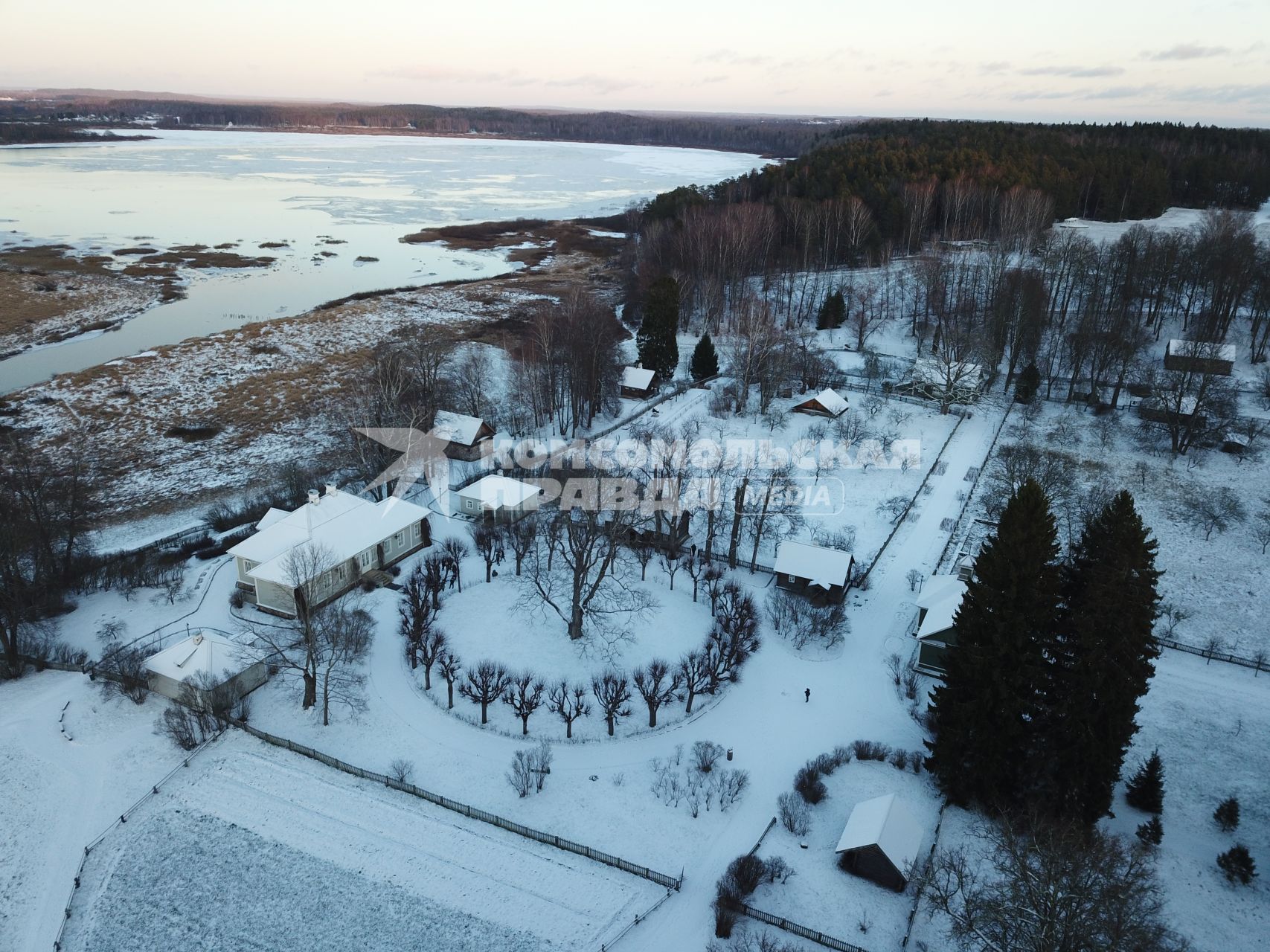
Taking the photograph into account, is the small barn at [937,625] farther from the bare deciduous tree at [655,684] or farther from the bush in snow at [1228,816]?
the bare deciduous tree at [655,684]

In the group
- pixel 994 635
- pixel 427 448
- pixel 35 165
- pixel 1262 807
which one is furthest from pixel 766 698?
pixel 35 165

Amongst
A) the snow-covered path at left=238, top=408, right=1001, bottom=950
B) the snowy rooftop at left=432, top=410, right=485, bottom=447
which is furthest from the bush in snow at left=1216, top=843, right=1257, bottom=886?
the snowy rooftop at left=432, top=410, right=485, bottom=447

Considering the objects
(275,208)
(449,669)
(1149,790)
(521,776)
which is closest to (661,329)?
(449,669)

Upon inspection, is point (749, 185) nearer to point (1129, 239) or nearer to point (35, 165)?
point (1129, 239)

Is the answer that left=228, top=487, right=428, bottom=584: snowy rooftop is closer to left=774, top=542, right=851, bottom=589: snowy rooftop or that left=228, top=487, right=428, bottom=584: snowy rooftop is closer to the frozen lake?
left=774, top=542, right=851, bottom=589: snowy rooftop

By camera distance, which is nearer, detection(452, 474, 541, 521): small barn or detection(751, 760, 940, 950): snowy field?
detection(751, 760, 940, 950): snowy field

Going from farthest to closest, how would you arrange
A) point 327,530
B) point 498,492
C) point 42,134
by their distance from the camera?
point 42,134
point 498,492
point 327,530

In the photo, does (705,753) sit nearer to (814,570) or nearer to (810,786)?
(810,786)
